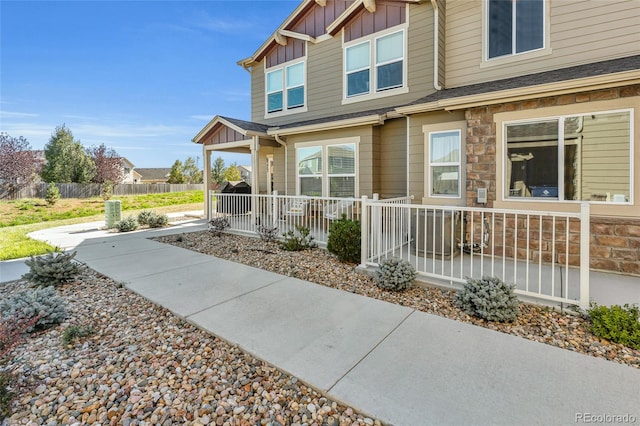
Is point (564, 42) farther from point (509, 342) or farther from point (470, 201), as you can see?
point (509, 342)

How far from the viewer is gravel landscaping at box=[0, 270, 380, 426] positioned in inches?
82.0

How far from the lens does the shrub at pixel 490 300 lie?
3.37 m

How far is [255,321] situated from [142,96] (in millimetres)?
32996

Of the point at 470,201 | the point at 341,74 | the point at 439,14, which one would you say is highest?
the point at 439,14

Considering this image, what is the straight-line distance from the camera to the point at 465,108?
6125 mm

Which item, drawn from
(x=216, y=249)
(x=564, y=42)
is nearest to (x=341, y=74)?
(x=564, y=42)

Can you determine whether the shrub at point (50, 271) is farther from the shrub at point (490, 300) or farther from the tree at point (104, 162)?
the tree at point (104, 162)

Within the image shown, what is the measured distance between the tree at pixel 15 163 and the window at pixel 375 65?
26802 mm

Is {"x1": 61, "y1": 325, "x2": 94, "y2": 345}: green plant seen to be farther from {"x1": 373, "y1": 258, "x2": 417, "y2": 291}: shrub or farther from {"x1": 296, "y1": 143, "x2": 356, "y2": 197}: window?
{"x1": 296, "y1": 143, "x2": 356, "y2": 197}: window

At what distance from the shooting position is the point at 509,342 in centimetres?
293

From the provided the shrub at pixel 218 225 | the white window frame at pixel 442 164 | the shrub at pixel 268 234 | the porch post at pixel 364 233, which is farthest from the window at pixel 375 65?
the shrub at pixel 218 225

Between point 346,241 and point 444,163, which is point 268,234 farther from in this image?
point 444,163

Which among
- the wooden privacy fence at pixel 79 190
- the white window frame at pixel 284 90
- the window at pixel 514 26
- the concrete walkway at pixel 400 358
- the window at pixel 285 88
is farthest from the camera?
the wooden privacy fence at pixel 79 190

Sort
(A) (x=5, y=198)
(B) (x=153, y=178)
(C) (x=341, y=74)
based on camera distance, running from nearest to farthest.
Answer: (C) (x=341, y=74)
(A) (x=5, y=198)
(B) (x=153, y=178)
